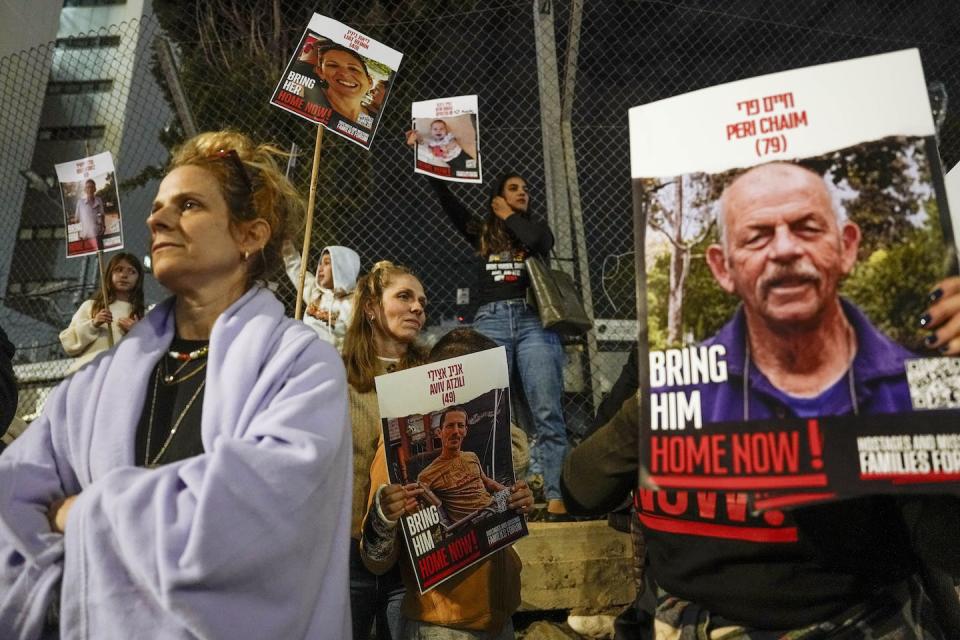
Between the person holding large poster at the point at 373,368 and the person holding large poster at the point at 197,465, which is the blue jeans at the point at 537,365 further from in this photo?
the person holding large poster at the point at 197,465

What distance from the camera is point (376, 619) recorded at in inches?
107

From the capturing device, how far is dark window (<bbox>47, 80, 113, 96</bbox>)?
6.50 m

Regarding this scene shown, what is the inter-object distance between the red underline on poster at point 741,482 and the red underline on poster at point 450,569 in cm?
125

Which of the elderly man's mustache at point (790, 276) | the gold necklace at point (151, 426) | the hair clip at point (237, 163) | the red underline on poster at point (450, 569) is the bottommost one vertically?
the red underline on poster at point (450, 569)

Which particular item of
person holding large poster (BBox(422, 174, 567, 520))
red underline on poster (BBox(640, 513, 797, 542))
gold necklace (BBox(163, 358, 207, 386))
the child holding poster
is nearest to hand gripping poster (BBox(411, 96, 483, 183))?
person holding large poster (BBox(422, 174, 567, 520))

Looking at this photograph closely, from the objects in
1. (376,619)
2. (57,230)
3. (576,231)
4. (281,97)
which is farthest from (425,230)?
(376,619)

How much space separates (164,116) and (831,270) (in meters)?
5.80

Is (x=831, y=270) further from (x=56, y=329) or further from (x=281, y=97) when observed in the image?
(x=56, y=329)

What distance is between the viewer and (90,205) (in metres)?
3.59

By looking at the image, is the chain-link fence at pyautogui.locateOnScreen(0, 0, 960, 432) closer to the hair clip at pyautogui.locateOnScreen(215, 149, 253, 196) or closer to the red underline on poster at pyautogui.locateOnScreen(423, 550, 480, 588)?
the red underline on poster at pyautogui.locateOnScreen(423, 550, 480, 588)

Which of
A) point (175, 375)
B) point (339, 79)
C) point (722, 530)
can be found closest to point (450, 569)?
point (175, 375)

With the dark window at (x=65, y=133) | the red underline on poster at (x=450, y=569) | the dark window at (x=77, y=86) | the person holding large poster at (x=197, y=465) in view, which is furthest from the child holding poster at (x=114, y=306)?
the person holding large poster at (x=197, y=465)

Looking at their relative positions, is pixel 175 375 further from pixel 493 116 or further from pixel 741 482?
pixel 493 116

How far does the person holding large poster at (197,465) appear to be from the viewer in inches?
54.3
